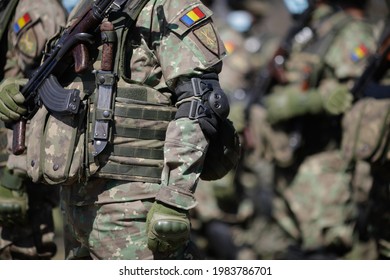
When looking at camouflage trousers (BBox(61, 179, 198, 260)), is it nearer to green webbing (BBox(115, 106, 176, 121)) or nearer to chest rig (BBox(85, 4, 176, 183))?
chest rig (BBox(85, 4, 176, 183))

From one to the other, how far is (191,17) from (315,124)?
3880mm

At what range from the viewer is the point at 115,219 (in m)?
4.88

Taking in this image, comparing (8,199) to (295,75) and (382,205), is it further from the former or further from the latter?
(295,75)

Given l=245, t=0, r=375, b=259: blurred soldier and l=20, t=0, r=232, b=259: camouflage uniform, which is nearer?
l=20, t=0, r=232, b=259: camouflage uniform

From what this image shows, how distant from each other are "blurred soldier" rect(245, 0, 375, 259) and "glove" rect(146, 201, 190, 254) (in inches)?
132

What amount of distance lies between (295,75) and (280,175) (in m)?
0.87

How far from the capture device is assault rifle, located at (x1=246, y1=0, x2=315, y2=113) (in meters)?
9.05

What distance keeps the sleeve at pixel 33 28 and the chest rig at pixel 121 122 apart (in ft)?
3.03

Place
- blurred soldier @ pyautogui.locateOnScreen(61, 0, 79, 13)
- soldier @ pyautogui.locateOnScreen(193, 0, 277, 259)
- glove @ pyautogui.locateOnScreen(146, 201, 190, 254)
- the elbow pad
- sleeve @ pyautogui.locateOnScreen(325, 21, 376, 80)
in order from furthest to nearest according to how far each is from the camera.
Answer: soldier @ pyautogui.locateOnScreen(193, 0, 277, 259) → sleeve @ pyautogui.locateOnScreen(325, 21, 376, 80) → blurred soldier @ pyautogui.locateOnScreen(61, 0, 79, 13) → the elbow pad → glove @ pyautogui.locateOnScreen(146, 201, 190, 254)

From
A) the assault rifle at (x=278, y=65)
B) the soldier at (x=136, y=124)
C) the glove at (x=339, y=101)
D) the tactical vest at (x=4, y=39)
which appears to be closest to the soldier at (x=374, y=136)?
the glove at (x=339, y=101)

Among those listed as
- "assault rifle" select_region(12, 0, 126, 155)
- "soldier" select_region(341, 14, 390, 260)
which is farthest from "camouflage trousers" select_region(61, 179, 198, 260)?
"soldier" select_region(341, 14, 390, 260)

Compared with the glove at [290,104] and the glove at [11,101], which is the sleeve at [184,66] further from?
the glove at [290,104]

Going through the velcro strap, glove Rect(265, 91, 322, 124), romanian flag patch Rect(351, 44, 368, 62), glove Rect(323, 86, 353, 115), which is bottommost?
glove Rect(265, 91, 322, 124)

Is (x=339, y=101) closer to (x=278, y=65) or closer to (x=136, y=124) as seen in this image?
(x=278, y=65)
